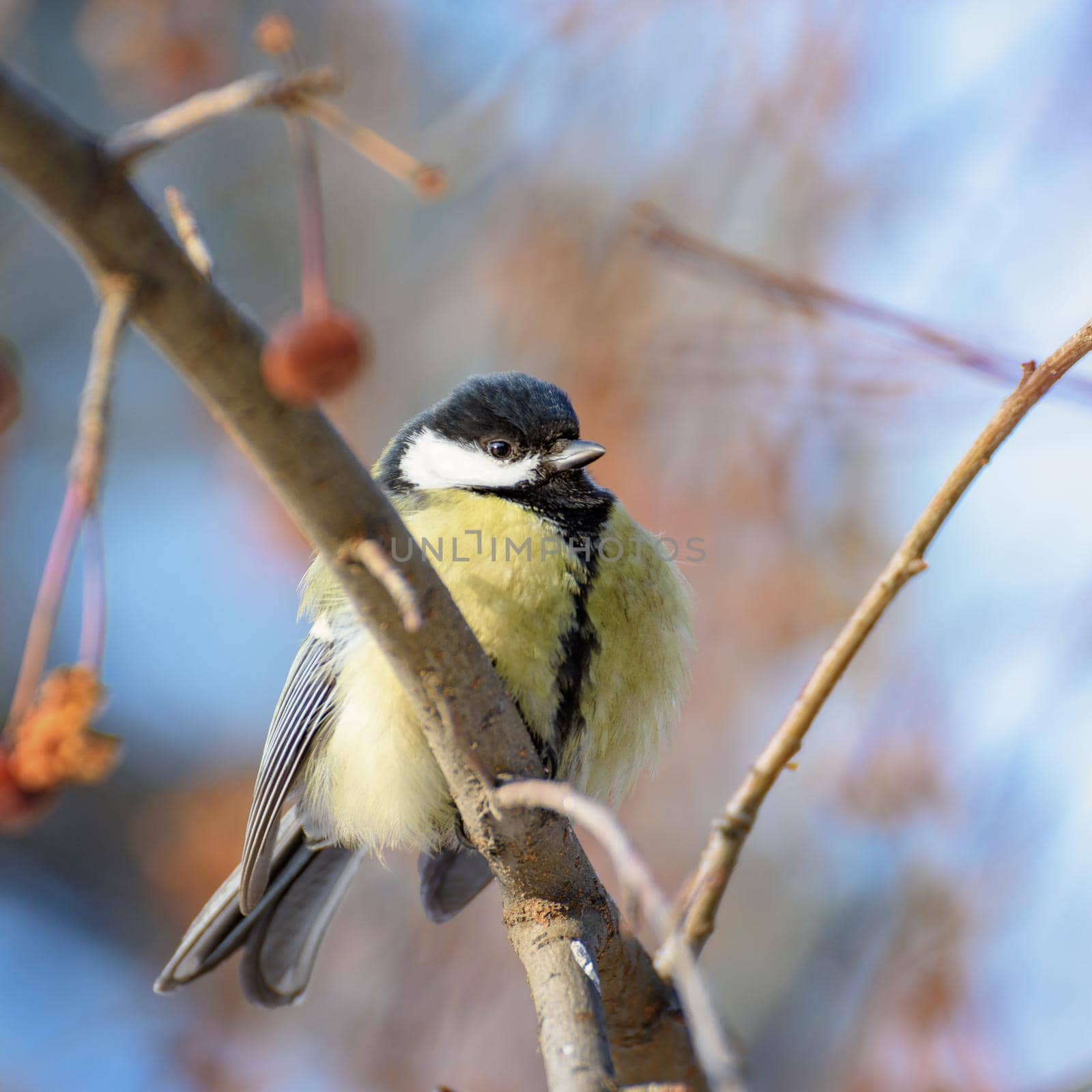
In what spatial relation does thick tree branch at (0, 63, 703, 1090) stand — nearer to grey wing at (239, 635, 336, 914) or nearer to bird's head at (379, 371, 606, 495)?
grey wing at (239, 635, 336, 914)

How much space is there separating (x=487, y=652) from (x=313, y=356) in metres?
1.17

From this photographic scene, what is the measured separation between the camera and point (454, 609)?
1.34 meters

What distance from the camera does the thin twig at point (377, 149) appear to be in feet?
2.43

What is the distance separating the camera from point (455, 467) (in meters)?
2.48

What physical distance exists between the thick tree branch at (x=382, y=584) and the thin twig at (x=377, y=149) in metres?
0.19

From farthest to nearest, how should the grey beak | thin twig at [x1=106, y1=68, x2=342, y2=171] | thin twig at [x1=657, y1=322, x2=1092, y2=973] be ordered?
the grey beak, thin twig at [x1=657, y1=322, x2=1092, y2=973], thin twig at [x1=106, y1=68, x2=342, y2=171]

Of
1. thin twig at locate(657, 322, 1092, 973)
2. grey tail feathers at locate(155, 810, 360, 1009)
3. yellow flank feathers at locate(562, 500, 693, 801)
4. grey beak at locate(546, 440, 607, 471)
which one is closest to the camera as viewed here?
thin twig at locate(657, 322, 1092, 973)

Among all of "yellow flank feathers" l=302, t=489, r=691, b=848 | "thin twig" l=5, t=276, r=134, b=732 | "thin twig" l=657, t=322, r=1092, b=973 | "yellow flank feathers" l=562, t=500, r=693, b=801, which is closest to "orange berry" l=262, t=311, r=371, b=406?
"thin twig" l=5, t=276, r=134, b=732

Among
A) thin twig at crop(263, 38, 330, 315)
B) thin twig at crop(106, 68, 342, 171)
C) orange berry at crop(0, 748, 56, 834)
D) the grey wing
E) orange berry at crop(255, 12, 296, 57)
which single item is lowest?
the grey wing

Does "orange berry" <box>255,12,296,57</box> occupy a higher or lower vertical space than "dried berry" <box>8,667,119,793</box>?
higher

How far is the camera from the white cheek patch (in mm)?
2395

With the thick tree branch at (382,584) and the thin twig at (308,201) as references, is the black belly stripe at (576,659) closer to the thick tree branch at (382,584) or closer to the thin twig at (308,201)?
the thick tree branch at (382,584)

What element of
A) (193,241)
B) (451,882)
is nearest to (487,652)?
(451,882)

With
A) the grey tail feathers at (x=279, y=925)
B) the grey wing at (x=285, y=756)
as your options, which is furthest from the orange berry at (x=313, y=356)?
the grey tail feathers at (x=279, y=925)
